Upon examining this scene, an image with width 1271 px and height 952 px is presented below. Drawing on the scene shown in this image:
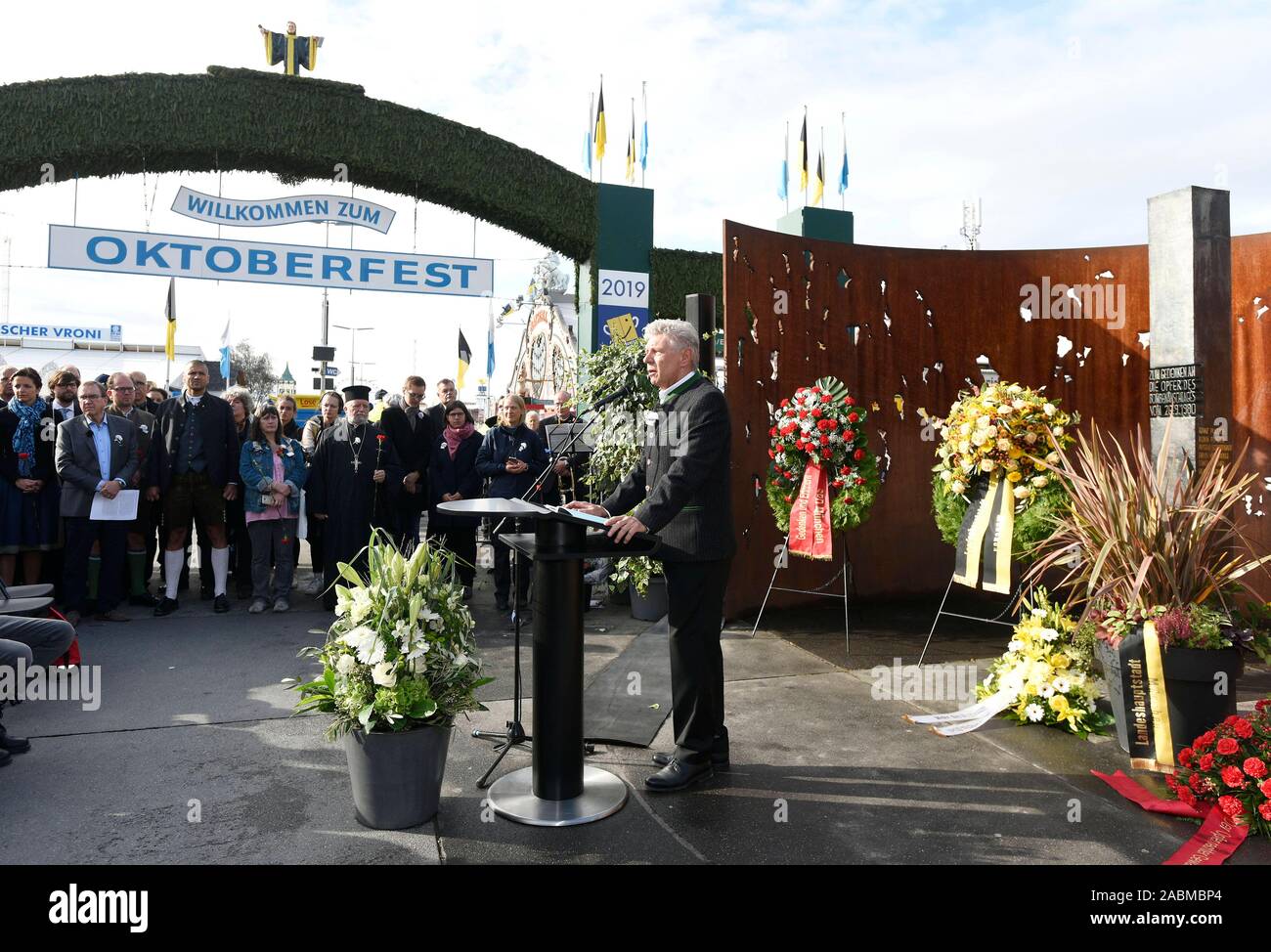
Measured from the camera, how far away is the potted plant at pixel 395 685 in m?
2.84

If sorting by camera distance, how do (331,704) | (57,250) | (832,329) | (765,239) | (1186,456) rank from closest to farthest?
(331,704) < (1186,456) < (765,239) < (832,329) < (57,250)

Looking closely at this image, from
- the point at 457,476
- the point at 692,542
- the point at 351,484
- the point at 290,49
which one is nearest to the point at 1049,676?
the point at 692,542

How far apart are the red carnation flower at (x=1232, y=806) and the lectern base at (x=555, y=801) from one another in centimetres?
212

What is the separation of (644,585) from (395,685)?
3.53 metres

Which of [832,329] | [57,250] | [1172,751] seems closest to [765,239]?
[832,329]

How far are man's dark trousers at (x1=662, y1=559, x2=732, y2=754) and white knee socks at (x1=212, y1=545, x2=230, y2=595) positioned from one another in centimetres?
473

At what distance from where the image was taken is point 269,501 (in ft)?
21.6

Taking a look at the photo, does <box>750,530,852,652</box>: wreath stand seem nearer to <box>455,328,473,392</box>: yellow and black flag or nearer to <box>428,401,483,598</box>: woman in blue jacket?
<box>428,401,483,598</box>: woman in blue jacket

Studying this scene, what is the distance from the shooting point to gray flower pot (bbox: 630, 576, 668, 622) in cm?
629

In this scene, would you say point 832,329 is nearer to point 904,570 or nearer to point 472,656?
point 904,570

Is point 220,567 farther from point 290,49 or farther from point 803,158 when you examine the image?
point 803,158
